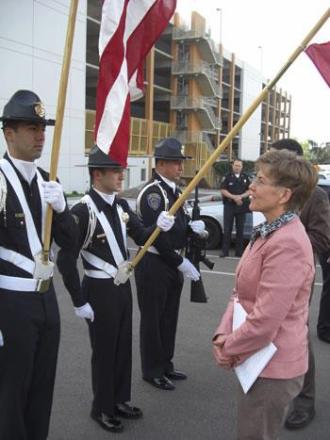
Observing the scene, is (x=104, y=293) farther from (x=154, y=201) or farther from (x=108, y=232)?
(x=154, y=201)

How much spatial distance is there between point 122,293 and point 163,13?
189 centimetres

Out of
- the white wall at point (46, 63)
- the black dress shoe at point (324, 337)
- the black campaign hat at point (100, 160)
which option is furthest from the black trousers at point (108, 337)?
the white wall at point (46, 63)

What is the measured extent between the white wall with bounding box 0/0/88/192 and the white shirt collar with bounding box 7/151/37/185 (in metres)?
17.9

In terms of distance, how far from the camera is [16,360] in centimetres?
261

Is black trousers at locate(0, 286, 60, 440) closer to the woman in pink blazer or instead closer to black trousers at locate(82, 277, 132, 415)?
black trousers at locate(82, 277, 132, 415)

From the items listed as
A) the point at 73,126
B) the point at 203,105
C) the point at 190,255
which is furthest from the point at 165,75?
the point at 190,255

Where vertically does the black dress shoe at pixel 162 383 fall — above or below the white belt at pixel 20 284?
below

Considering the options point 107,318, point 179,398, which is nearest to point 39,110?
point 107,318

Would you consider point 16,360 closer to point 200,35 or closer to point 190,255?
point 190,255

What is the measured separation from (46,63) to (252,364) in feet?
78.1

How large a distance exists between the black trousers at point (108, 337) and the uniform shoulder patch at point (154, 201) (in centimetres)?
82

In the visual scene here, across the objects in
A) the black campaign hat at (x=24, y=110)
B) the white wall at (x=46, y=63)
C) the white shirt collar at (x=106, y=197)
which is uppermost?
the white wall at (x=46, y=63)

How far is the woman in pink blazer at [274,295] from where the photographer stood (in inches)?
83.4

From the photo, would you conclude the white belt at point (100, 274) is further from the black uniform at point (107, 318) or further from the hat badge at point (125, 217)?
the hat badge at point (125, 217)
